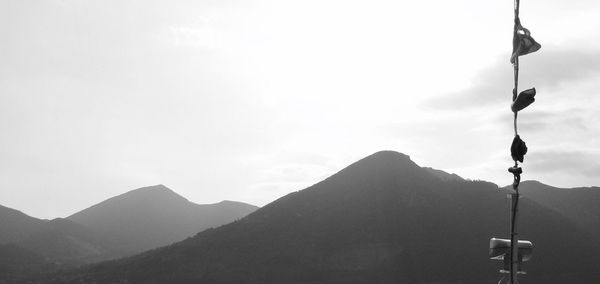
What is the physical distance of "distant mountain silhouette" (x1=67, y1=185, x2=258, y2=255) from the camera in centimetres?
13814

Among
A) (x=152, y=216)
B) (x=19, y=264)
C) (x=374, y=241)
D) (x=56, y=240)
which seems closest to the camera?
(x=374, y=241)

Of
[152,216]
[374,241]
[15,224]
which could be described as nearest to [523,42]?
[374,241]

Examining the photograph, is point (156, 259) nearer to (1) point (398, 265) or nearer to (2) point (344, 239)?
(2) point (344, 239)

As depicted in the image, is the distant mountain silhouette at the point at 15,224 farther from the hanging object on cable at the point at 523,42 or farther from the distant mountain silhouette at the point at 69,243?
the hanging object on cable at the point at 523,42

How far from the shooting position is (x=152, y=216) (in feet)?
499

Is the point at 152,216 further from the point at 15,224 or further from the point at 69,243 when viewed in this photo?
the point at 15,224

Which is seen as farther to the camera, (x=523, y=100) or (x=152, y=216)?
(x=152, y=216)

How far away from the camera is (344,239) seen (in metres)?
70.6

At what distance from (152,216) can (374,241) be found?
99.2 metres

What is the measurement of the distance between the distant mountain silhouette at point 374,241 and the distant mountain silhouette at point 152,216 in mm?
61660

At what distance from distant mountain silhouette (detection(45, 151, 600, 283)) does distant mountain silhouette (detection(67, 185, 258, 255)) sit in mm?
61660

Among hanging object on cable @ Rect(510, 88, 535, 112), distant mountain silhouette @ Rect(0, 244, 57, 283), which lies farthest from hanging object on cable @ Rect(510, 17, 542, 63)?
distant mountain silhouette @ Rect(0, 244, 57, 283)

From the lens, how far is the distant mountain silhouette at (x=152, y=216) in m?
138

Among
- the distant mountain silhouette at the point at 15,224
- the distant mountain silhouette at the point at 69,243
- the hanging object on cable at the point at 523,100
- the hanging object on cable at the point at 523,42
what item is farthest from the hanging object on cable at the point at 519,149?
the distant mountain silhouette at the point at 15,224
